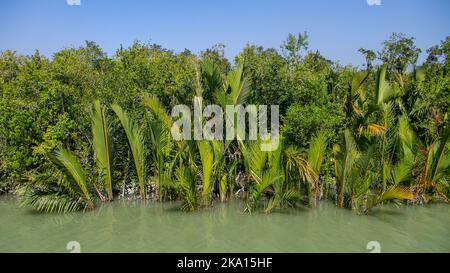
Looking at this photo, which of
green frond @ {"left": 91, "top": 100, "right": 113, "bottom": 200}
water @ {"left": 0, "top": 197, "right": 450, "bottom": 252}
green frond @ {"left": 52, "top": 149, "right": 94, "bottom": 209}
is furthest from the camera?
green frond @ {"left": 91, "top": 100, "right": 113, "bottom": 200}

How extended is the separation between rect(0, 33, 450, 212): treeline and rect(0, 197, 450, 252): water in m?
0.42

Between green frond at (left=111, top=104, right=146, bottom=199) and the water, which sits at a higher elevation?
green frond at (left=111, top=104, right=146, bottom=199)

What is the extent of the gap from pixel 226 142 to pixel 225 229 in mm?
2130

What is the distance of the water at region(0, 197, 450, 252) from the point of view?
7.32 meters

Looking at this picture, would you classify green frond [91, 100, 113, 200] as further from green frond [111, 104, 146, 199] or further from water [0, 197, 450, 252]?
water [0, 197, 450, 252]

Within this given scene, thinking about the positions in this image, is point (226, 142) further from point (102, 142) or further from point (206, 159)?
point (102, 142)

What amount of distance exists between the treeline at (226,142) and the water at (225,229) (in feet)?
1.37

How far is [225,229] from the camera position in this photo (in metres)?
8.19

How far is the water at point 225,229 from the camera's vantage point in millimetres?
7324

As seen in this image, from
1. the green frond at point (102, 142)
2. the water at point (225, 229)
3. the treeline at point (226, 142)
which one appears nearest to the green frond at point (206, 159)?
the treeline at point (226, 142)

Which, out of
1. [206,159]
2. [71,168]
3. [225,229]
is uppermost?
[206,159]

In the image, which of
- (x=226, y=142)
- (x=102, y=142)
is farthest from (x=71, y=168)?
(x=226, y=142)

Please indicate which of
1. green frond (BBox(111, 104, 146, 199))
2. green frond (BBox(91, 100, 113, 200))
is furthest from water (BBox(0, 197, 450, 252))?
green frond (BBox(111, 104, 146, 199))
